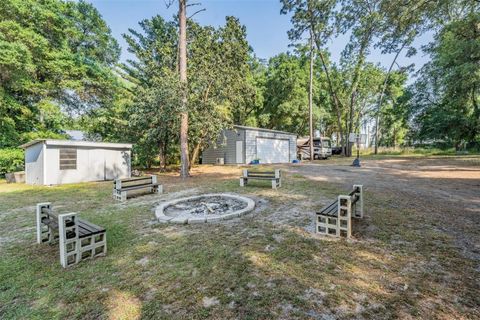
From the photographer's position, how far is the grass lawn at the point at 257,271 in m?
2.07

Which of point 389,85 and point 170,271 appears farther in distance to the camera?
point 389,85

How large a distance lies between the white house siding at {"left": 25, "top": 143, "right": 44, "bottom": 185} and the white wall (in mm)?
451

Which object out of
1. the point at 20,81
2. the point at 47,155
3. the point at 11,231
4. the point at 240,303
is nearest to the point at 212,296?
the point at 240,303

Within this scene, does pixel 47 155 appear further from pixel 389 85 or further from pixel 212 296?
pixel 389 85

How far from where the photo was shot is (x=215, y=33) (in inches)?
573

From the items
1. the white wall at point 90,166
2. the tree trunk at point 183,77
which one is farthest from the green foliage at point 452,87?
the white wall at point 90,166

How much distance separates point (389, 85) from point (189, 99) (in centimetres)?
3156

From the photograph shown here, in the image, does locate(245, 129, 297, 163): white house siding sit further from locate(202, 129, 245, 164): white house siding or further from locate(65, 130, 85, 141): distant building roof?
locate(65, 130, 85, 141): distant building roof

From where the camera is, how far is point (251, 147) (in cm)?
1873

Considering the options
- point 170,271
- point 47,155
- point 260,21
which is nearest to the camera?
point 170,271

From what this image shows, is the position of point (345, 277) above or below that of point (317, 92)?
below

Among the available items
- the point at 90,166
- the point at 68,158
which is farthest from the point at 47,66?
the point at 90,166

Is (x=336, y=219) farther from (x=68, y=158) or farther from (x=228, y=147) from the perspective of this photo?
(x=228, y=147)

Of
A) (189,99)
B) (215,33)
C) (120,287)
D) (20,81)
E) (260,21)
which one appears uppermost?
(260,21)
